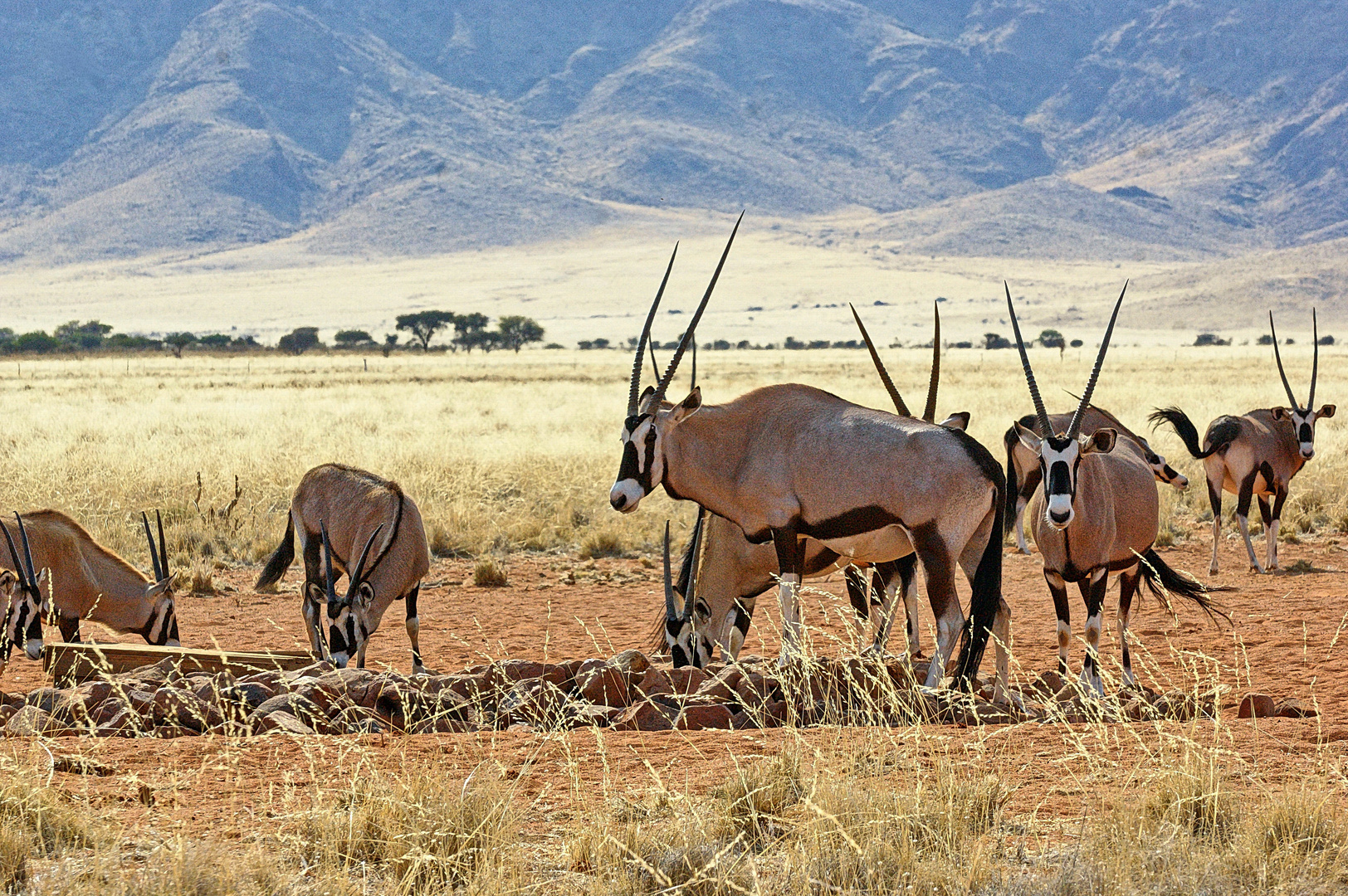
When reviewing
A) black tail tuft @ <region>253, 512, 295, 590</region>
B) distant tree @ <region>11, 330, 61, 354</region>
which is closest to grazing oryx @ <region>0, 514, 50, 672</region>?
black tail tuft @ <region>253, 512, 295, 590</region>

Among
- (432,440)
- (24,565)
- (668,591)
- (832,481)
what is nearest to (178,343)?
(432,440)

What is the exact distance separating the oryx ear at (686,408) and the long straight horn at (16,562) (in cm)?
397

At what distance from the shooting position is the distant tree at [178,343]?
2667 inches

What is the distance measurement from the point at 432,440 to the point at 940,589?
53.0ft

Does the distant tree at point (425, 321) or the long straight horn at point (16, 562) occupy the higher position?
the distant tree at point (425, 321)

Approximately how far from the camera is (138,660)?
323 inches

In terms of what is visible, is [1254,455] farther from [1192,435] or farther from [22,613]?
[22,613]

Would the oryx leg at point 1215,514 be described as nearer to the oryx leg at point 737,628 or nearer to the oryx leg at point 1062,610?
the oryx leg at point 1062,610

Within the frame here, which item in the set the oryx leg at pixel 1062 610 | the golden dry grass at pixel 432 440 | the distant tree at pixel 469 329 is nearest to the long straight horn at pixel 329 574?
the golden dry grass at pixel 432 440

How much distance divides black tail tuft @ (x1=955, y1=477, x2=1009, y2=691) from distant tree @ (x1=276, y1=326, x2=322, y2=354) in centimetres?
6848

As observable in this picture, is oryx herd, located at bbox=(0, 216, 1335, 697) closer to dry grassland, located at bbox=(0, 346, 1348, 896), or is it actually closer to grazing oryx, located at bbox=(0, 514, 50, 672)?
grazing oryx, located at bbox=(0, 514, 50, 672)

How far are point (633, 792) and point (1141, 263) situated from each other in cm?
18257

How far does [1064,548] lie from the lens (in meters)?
8.23

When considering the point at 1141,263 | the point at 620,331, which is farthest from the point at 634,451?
the point at 1141,263
